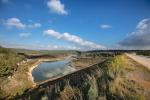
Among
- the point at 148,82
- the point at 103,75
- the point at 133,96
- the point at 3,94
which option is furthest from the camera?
the point at 3,94

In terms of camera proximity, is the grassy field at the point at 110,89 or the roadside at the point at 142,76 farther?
the roadside at the point at 142,76

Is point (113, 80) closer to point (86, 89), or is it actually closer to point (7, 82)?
point (86, 89)

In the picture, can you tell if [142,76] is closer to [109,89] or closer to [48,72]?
[109,89]

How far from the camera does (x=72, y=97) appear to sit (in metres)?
24.4

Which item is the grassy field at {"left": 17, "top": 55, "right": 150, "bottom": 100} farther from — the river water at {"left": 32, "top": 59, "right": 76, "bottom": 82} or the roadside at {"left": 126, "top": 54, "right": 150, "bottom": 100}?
the river water at {"left": 32, "top": 59, "right": 76, "bottom": 82}

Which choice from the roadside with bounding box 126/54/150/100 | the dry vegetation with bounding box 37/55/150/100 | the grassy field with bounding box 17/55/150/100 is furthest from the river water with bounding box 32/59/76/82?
the dry vegetation with bounding box 37/55/150/100

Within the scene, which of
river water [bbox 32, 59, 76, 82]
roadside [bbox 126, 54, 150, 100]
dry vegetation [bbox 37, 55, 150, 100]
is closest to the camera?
dry vegetation [bbox 37, 55, 150, 100]

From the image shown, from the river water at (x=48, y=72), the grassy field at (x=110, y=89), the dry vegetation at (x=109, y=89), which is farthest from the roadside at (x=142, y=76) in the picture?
the river water at (x=48, y=72)

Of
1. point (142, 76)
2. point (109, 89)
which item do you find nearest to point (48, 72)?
point (142, 76)

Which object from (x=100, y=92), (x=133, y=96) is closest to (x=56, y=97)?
(x=100, y=92)

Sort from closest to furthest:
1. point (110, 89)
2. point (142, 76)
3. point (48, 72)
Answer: point (110, 89) → point (142, 76) → point (48, 72)

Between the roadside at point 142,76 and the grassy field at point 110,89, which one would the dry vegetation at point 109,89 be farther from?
the roadside at point 142,76

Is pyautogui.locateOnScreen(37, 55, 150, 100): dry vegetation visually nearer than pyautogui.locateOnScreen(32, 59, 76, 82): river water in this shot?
Yes

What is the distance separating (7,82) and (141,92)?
27.4 m
